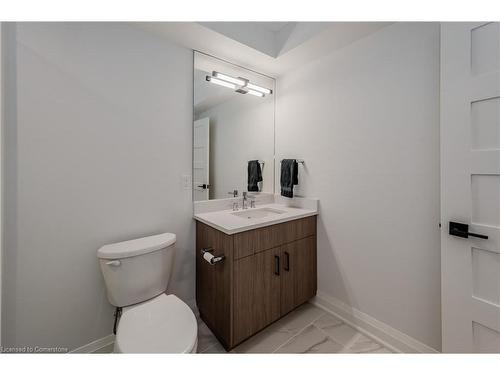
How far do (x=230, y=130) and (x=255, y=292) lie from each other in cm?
135

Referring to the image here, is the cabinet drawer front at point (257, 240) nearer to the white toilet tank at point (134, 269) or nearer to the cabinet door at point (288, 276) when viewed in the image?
the cabinet door at point (288, 276)

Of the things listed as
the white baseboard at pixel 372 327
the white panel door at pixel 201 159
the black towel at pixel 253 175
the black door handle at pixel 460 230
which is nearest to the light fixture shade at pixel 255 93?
the white panel door at pixel 201 159

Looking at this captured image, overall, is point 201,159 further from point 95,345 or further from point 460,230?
point 460,230

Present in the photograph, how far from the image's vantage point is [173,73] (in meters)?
1.57

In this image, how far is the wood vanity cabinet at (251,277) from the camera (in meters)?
1.33

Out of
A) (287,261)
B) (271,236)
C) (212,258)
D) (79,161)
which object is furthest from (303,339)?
(79,161)

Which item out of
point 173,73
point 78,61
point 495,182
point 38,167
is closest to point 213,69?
point 173,73

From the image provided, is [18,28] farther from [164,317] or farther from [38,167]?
[164,317]

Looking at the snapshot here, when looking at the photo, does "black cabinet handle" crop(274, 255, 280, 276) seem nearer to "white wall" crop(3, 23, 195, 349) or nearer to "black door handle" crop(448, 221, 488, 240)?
"white wall" crop(3, 23, 195, 349)

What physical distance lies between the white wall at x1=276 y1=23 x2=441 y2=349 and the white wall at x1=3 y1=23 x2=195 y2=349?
3.89ft

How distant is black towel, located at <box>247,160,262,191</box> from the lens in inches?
82.8

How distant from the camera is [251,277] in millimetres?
1395

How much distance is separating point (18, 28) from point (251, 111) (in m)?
1.56

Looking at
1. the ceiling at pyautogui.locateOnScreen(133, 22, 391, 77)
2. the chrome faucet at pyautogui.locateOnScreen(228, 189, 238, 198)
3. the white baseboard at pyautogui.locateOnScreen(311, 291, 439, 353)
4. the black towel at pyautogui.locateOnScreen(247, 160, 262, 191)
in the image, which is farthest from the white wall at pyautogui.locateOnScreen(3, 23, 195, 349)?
the white baseboard at pyautogui.locateOnScreen(311, 291, 439, 353)
